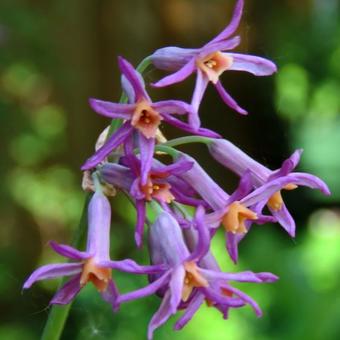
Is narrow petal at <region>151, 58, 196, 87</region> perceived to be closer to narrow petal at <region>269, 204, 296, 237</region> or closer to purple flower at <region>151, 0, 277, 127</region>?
purple flower at <region>151, 0, 277, 127</region>

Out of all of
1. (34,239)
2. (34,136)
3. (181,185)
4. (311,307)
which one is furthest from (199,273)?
(34,239)

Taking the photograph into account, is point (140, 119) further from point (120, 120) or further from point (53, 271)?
point (53, 271)

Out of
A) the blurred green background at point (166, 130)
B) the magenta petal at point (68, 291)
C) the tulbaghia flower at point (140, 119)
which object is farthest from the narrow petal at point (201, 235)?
the blurred green background at point (166, 130)

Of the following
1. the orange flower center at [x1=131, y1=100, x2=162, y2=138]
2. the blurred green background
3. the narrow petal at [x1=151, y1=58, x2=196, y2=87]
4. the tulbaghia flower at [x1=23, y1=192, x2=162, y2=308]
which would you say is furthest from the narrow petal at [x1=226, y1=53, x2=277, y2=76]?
the blurred green background

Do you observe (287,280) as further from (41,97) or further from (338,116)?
(338,116)

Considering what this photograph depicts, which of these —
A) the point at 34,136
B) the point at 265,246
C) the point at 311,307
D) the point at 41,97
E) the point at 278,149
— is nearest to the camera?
the point at 311,307

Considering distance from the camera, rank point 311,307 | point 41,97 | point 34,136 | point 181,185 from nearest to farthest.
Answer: point 181,185 → point 311,307 → point 34,136 → point 41,97

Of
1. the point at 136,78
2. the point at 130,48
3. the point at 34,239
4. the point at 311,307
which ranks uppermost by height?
the point at 136,78
